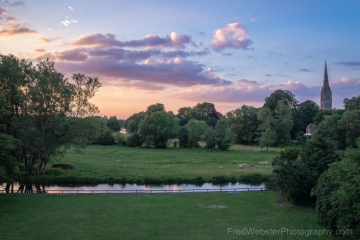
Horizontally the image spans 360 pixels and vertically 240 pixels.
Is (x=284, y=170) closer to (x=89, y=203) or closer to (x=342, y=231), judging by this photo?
(x=342, y=231)

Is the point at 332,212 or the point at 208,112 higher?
the point at 208,112

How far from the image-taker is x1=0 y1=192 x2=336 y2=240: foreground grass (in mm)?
22547

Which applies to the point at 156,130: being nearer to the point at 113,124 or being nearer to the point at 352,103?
the point at 113,124

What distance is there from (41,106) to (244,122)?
Result: 69912 millimetres

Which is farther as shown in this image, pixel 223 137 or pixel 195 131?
pixel 195 131

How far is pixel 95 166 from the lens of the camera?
174 ft

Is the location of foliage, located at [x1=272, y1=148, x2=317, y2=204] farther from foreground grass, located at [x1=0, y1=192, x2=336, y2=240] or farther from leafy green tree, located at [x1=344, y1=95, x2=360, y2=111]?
leafy green tree, located at [x1=344, y1=95, x2=360, y2=111]

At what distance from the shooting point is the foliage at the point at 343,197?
18.2 meters

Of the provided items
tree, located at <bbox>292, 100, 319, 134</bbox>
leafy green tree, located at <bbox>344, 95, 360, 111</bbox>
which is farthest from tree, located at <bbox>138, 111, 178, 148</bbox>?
leafy green tree, located at <bbox>344, 95, 360, 111</bbox>

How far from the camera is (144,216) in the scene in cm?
2659

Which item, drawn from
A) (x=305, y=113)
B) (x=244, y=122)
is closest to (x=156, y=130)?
(x=244, y=122)

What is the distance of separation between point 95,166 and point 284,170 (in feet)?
115

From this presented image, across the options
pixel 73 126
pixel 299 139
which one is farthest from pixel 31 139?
pixel 299 139

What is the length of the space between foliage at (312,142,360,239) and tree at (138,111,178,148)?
2584 inches
